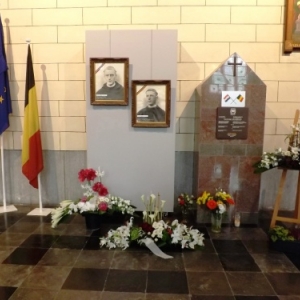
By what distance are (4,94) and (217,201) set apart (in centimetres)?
Result: 275

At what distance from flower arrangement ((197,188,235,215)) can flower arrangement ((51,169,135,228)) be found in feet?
2.60

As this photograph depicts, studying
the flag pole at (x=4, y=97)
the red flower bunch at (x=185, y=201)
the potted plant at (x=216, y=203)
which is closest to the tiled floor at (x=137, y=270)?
the potted plant at (x=216, y=203)

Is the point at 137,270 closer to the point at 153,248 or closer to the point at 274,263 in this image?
the point at 153,248

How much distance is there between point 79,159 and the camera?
4.33 meters

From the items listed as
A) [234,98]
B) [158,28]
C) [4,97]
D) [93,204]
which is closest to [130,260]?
[93,204]

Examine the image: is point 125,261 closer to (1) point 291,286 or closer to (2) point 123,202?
(2) point 123,202

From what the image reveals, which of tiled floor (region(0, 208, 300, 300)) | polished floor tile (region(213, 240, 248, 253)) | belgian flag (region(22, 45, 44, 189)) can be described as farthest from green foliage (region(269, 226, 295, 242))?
belgian flag (region(22, 45, 44, 189))

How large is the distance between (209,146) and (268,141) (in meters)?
1.01

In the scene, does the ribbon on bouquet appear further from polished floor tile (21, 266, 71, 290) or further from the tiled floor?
polished floor tile (21, 266, 71, 290)

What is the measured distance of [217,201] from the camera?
353cm

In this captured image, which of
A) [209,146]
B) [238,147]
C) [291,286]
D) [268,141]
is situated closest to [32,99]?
[209,146]

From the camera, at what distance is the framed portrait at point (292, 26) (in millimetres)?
3891

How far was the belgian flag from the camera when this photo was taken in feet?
12.8

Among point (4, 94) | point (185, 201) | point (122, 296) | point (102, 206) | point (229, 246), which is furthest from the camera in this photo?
point (4, 94)
